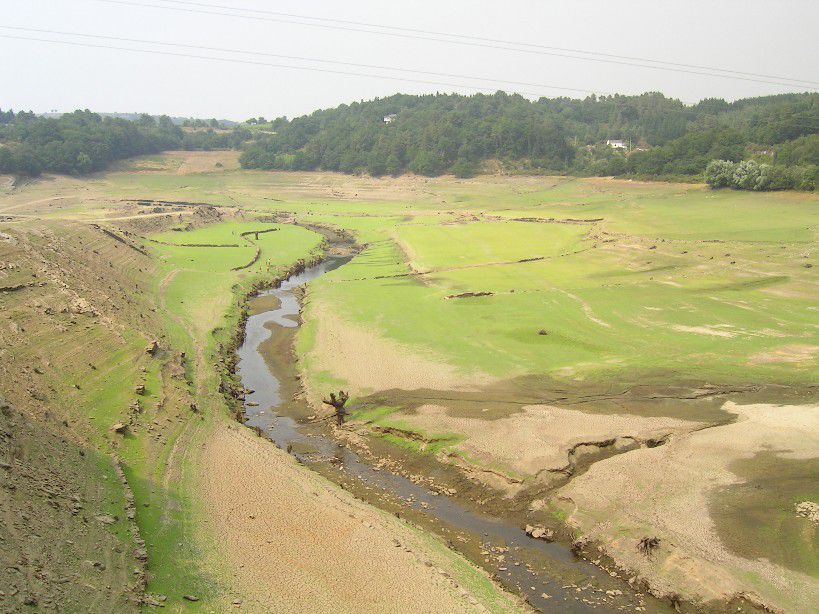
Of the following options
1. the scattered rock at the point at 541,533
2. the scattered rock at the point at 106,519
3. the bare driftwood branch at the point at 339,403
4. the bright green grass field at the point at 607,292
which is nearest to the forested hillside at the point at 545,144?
the bright green grass field at the point at 607,292

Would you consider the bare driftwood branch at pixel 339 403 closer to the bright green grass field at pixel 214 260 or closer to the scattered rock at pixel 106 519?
the scattered rock at pixel 106 519

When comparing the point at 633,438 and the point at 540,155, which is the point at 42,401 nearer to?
the point at 633,438

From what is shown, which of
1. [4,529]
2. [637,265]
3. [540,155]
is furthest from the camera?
[540,155]

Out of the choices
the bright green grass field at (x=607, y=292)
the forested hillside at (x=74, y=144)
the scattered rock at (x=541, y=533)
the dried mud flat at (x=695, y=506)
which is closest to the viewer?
the dried mud flat at (x=695, y=506)

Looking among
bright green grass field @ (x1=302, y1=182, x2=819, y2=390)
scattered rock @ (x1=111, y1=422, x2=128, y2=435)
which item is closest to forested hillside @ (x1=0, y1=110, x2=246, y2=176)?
bright green grass field @ (x1=302, y1=182, x2=819, y2=390)

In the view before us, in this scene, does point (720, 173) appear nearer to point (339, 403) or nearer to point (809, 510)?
point (339, 403)

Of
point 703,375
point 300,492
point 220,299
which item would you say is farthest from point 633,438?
point 220,299
